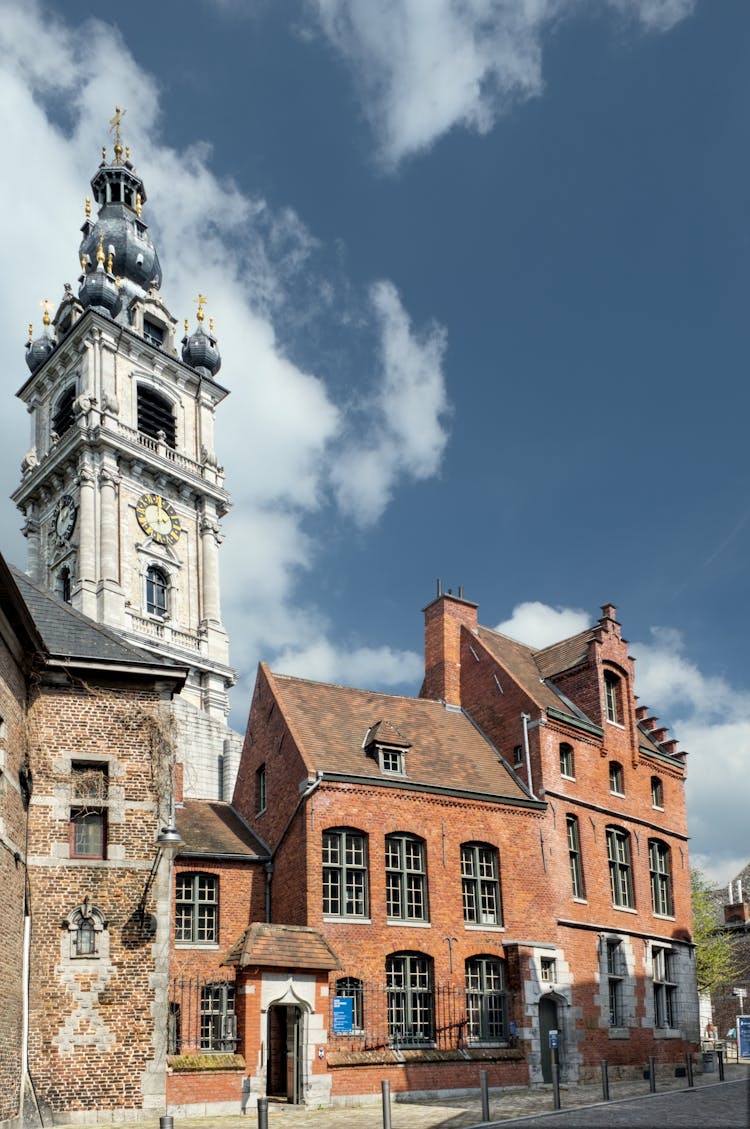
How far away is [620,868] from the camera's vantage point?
33.3 metres

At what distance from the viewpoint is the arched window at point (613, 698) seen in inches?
1383

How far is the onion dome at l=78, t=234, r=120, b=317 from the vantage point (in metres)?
62.3

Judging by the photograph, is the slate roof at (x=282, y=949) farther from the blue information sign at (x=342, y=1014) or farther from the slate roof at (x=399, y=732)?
the slate roof at (x=399, y=732)

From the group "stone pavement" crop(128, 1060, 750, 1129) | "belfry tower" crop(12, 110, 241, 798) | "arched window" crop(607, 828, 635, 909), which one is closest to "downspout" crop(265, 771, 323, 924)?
"stone pavement" crop(128, 1060, 750, 1129)

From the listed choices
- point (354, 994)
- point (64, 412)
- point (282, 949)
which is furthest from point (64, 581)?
point (282, 949)

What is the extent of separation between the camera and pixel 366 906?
27109 millimetres

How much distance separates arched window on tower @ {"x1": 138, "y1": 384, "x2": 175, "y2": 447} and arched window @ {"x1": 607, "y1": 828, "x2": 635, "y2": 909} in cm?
3541

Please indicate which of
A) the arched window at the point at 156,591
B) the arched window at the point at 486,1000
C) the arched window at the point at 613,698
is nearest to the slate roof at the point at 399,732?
the arched window at the point at 486,1000

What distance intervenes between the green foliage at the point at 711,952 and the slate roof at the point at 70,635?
33.9 meters

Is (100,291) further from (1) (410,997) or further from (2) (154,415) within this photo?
(1) (410,997)

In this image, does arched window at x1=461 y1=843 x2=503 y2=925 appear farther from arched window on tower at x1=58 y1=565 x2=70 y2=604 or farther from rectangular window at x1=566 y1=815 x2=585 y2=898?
arched window on tower at x1=58 y1=565 x2=70 y2=604

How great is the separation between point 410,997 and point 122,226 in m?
55.9

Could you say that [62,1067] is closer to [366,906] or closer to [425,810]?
[366,906]

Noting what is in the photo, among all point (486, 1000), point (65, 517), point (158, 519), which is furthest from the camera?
point (158, 519)
